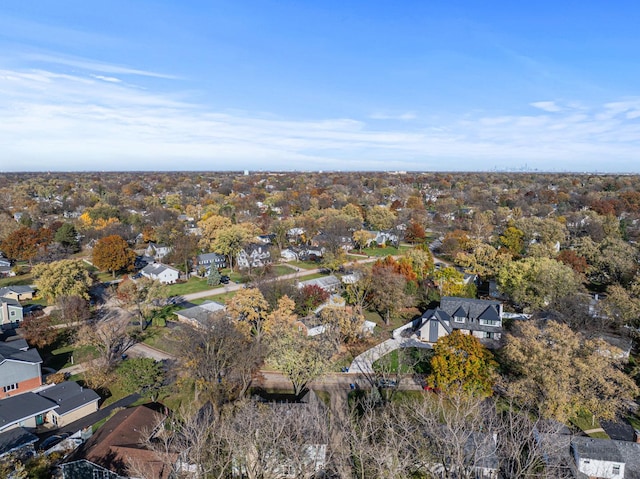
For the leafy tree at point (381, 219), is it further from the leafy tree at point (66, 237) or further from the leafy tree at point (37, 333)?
the leafy tree at point (37, 333)

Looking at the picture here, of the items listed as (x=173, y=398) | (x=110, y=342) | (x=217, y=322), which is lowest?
(x=173, y=398)

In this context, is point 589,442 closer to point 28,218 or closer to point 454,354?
point 454,354

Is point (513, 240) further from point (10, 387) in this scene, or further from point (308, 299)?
point (10, 387)

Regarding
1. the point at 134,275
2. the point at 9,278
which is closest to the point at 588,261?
the point at 134,275

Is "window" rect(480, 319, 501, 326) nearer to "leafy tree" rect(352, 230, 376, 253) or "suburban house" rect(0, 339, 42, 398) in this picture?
"leafy tree" rect(352, 230, 376, 253)

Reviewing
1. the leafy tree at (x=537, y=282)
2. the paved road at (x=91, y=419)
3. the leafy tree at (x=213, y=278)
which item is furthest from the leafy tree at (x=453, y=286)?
the paved road at (x=91, y=419)
